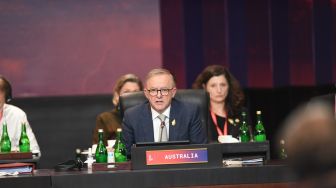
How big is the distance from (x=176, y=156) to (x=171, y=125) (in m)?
0.62

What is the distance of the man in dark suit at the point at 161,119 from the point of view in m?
3.45

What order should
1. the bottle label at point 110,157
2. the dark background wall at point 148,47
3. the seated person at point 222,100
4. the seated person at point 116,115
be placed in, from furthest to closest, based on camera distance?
the dark background wall at point 148,47
the seated person at point 116,115
the seated person at point 222,100
the bottle label at point 110,157

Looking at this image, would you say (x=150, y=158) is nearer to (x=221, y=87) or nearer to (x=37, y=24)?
(x=221, y=87)

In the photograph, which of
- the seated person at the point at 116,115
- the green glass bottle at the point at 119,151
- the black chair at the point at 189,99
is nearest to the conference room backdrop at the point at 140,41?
the seated person at the point at 116,115

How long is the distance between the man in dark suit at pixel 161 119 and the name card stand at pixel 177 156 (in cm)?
60

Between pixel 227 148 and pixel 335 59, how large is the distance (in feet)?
10.2

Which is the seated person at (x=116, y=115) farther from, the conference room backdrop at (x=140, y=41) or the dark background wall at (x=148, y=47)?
the conference room backdrop at (x=140, y=41)

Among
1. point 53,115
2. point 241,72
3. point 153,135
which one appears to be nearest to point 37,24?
point 53,115

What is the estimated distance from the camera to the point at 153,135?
11.4 ft

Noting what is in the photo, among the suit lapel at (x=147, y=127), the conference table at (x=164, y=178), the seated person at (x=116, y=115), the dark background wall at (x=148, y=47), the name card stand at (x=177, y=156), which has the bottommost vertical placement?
the conference table at (x=164, y=178)

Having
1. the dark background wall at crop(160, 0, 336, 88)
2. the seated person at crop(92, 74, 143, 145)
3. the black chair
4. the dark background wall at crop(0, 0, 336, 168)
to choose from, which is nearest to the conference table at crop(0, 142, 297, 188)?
the black chair

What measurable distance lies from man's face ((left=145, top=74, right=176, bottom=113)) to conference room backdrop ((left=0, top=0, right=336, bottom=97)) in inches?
114

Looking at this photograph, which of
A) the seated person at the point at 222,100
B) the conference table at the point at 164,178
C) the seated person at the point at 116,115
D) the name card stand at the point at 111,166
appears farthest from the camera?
the seated person at the point at 116,115

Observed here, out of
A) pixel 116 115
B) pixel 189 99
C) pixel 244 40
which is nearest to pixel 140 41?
pixel 244 40
